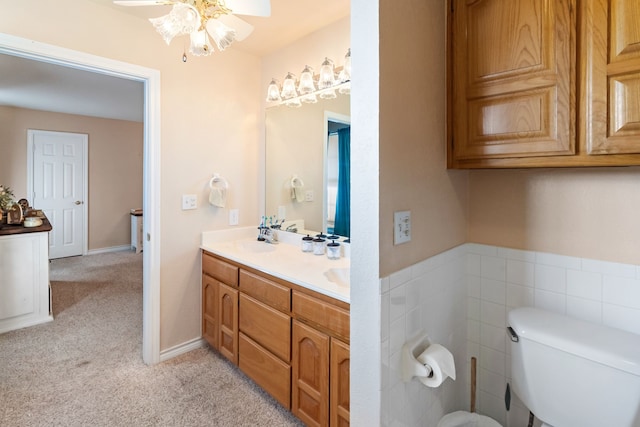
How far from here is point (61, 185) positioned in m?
5.18

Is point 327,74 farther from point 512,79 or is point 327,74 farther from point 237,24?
point 512,79

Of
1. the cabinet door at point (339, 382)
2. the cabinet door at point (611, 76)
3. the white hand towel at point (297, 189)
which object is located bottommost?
the cabinet door at point (339, 382)

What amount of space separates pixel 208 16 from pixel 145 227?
1.43 metres

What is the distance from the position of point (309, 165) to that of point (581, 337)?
70.4 inches

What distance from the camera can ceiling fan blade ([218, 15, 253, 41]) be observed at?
5.19 ft

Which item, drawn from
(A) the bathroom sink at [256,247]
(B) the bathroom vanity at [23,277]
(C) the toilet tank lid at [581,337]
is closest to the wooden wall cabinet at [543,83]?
(C) the toilet tank lid at [581,337]

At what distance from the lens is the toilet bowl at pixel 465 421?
4.45 ft

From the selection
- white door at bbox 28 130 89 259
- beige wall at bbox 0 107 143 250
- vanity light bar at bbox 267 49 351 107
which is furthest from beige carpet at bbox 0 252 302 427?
beige wall at bbox 0 107 143 250

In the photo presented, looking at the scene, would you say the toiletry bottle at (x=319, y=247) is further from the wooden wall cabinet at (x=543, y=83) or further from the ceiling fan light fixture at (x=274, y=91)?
the ceiling fan light fixture at (x=274, y=91)

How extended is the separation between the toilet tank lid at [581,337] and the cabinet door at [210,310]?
5.97ft

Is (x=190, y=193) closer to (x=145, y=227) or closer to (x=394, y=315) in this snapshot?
(x=145, y=227)

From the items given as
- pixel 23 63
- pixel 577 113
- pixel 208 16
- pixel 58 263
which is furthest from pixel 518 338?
pixel 58 263

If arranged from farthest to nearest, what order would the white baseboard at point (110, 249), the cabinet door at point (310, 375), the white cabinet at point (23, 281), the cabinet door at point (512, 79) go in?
the white baseboard at point (110, 249) < the white cabinet at point (23, 281) < the cabinet door at point (310, 375) < the cabinet door at point (512, 79)

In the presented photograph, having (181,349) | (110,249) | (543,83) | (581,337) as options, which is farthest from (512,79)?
(110,249)
